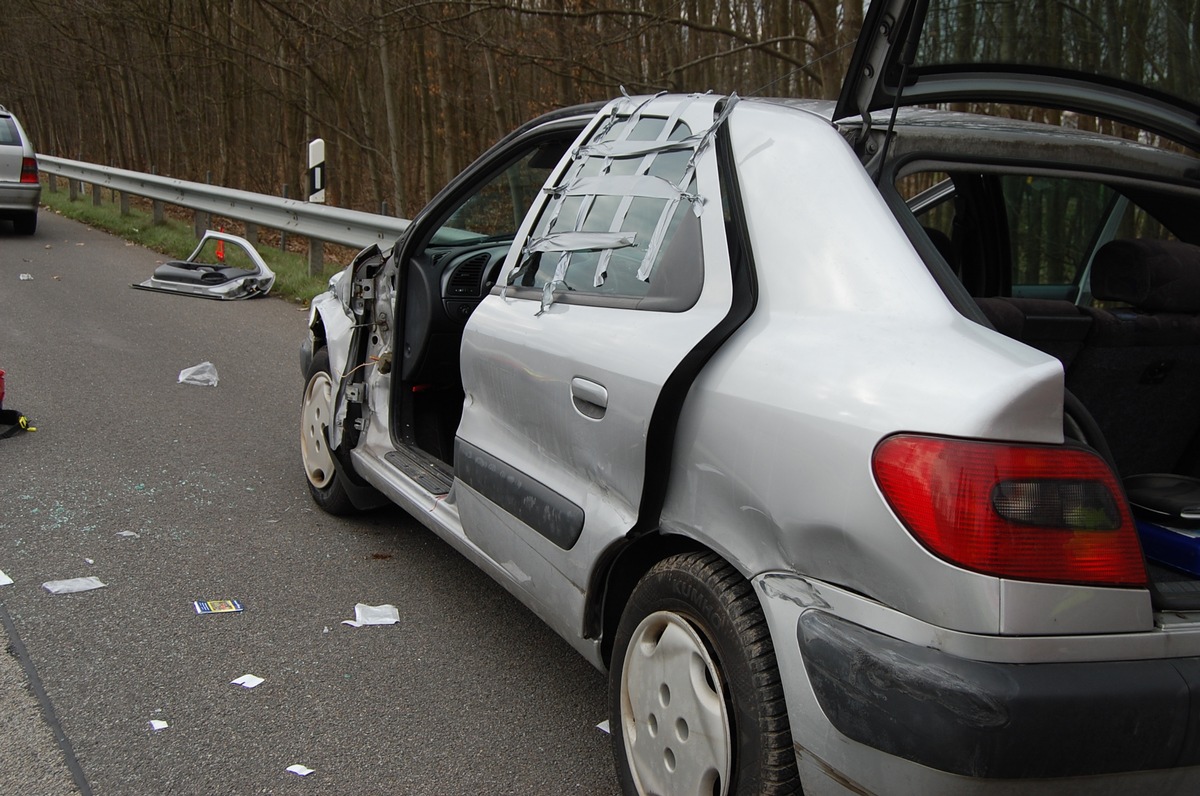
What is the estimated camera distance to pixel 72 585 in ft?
13.1

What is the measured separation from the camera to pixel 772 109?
8.91 ft

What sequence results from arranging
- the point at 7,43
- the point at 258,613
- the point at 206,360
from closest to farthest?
1. the point at 258,613
2. the point at 206,360
3. the point at 7,43

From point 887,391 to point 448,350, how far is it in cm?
280

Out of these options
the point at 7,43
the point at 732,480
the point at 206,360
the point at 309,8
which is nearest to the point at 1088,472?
the point at 732,480

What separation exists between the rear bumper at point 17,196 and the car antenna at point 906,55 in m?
15.3

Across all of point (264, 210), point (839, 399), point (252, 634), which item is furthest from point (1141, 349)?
point (264, 210)

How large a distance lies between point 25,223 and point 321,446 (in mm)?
13515

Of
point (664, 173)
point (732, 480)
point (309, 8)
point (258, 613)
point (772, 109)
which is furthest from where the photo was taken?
point (309, 8)

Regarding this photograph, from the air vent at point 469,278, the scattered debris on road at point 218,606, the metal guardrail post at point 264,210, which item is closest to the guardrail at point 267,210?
the metal guardrail post at point 264,210

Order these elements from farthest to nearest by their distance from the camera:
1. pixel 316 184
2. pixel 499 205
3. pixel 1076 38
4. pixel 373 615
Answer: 1. pixel 316 184
2. pixel 499 205
3. pixel 373 615
4. pixel 1076 38

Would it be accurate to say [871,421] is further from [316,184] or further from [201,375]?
[316,184]

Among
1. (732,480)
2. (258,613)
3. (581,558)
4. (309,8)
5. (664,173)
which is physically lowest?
(258,613)

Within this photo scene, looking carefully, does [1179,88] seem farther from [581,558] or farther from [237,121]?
[237,121]

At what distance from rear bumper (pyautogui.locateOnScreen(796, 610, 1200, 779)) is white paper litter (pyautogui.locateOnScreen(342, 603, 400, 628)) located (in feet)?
7.30
